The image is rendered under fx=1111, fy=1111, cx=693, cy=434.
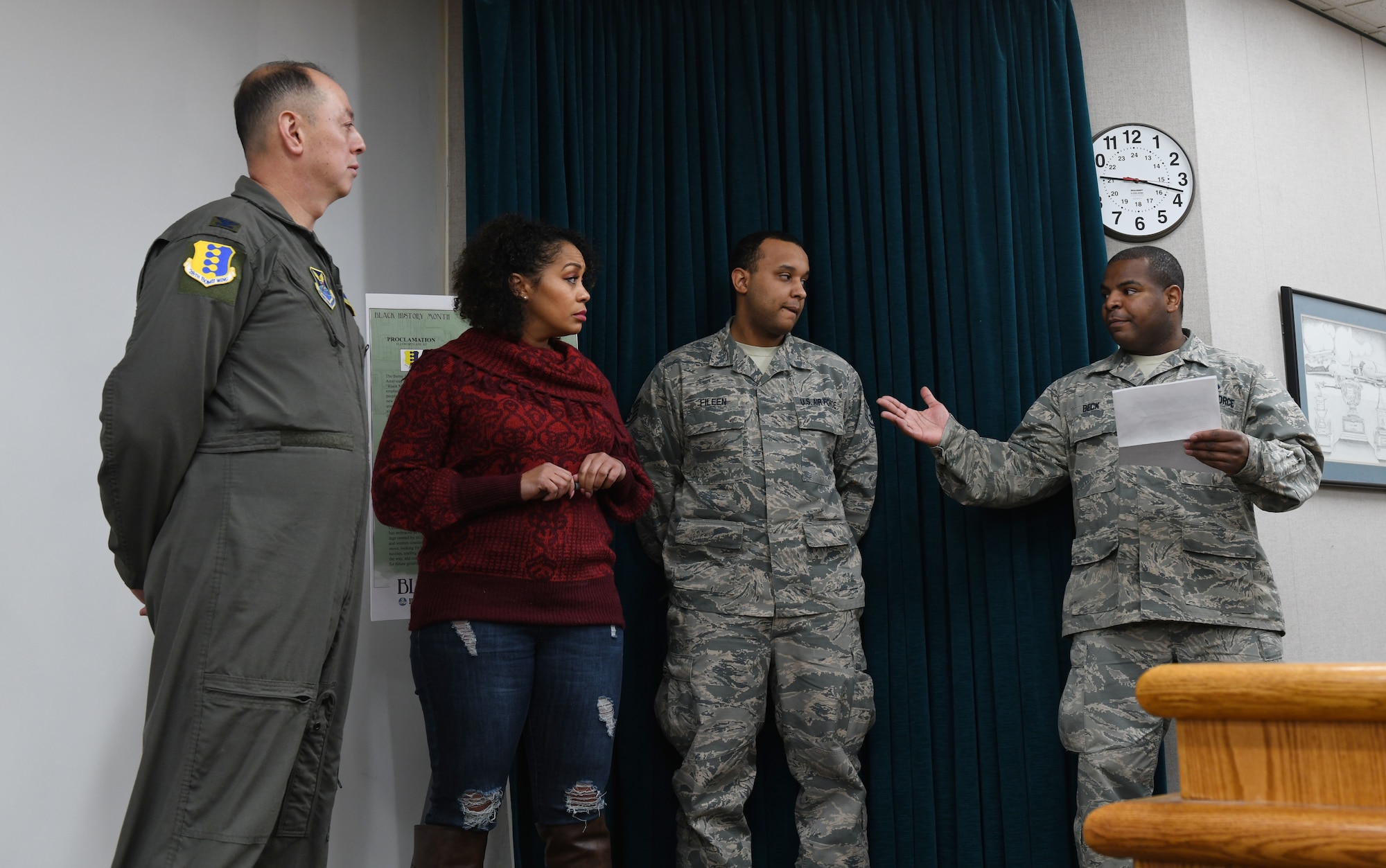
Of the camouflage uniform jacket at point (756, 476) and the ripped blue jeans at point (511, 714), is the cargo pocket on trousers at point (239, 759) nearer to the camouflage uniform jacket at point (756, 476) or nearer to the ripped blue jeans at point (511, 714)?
the ripped blue jeans at point (511, 714)

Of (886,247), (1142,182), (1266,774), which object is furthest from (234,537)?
(1142,182)

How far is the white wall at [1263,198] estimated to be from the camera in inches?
131

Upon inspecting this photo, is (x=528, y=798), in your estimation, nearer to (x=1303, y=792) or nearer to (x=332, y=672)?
(x=332, y=672)

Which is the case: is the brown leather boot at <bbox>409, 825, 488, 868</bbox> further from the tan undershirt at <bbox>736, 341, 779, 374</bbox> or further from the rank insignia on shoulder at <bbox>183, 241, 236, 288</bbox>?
the tan undershirt at <bbox>736, 341, 779, 374</bbox>

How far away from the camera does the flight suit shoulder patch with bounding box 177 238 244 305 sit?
1705mm

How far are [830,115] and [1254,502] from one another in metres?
1.65

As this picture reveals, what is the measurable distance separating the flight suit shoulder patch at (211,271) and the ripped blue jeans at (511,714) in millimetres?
845

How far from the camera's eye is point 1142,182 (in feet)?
11.0

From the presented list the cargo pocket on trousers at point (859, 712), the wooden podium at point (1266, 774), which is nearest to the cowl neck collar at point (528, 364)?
the cargo pocket on trousers at point (859, 712)

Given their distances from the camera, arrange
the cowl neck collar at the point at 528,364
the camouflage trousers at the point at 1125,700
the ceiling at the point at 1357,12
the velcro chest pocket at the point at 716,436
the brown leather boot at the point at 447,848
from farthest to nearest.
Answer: the ceiling at the point at 1357,12
the velcro chest pocket at the point at 716,436
the camouflage trousers at the point at 1125,700
the cowl neck collar at the point at 528,364
the brown leather boot at the point at 447,848

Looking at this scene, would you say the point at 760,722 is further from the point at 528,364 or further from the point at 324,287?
the point at 324,287

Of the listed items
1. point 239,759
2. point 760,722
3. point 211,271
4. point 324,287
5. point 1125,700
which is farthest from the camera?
point 760,722

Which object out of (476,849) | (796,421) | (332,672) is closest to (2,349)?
(332,672)

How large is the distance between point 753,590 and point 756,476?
30 cm
